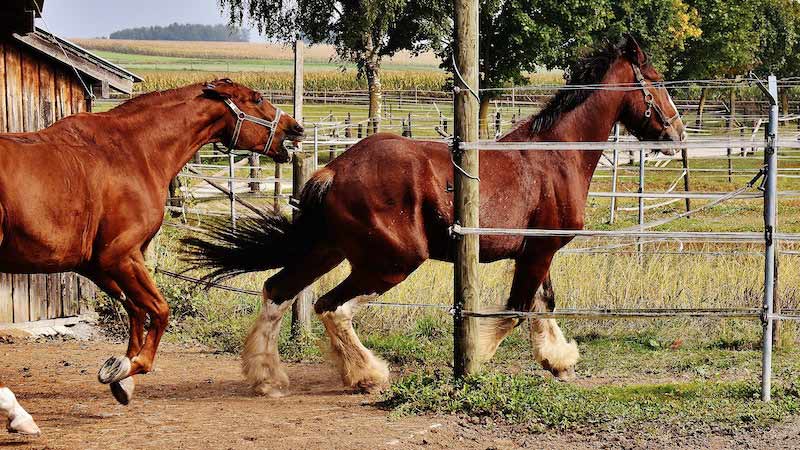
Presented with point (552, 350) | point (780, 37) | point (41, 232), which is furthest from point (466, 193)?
point (780, 37)

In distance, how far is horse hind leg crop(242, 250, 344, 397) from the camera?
678cm

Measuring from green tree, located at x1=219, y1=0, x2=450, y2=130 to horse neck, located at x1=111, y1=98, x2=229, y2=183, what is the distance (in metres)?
26.6

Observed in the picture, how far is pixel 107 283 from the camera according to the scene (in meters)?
6.28

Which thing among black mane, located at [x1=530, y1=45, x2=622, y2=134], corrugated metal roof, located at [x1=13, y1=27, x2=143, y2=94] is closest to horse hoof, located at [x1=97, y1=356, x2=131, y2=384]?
black mane, located at [x1=530, y1=45, x2=622, y2=134]

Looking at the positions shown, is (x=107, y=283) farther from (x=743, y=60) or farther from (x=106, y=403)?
(x=743, y=60)

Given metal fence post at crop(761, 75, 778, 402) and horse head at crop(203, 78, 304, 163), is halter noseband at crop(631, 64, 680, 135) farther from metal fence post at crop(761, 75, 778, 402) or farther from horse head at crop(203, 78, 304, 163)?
horse head at crop(203, 78, 304, 163)

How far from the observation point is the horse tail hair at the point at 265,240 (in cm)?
694

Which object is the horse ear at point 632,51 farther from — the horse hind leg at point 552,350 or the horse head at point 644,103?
the horse hind leg at point 552,350

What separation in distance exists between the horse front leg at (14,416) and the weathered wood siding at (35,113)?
355 cm

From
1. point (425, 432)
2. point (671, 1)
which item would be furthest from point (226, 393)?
point (671, 1)

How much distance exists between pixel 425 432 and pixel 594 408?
3.43ft

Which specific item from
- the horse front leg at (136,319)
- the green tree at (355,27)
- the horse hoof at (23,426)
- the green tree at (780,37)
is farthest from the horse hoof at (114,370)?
the green tree at (780,37)

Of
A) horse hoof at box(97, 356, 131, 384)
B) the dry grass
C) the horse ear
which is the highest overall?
the dry grass

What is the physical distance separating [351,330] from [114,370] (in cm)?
158
